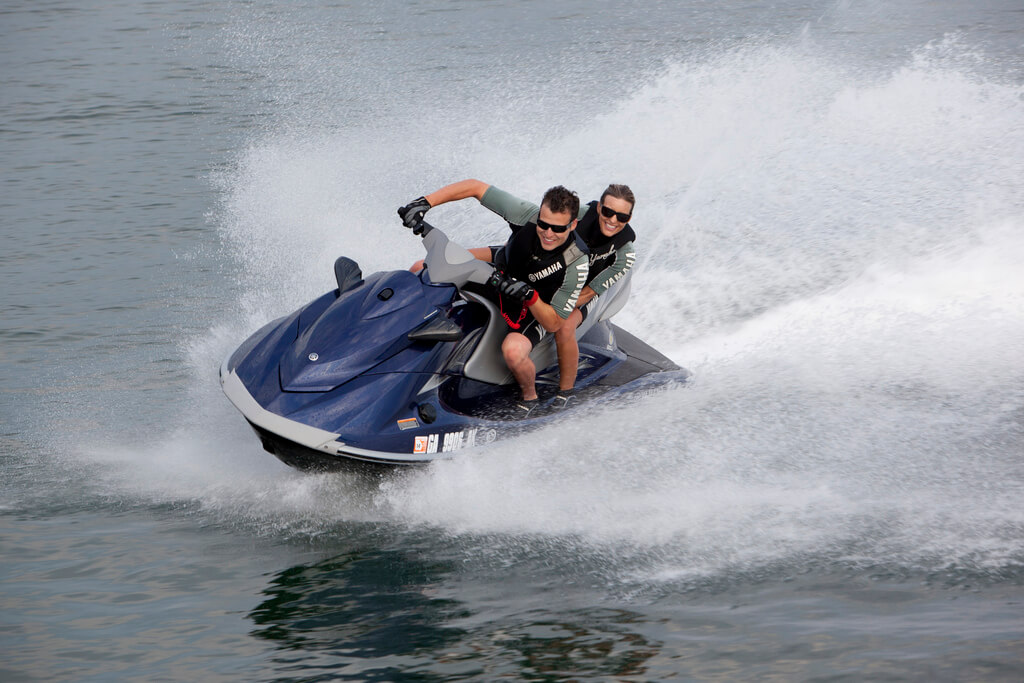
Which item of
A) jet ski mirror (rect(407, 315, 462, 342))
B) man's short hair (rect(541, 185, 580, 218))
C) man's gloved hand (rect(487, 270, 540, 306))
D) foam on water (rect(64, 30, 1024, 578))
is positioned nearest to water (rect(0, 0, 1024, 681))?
foam on water (rect(64, 30, 1024, 578))

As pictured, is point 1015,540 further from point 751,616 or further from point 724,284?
point 724,284

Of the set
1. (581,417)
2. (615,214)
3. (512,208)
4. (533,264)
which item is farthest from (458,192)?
(581,417)

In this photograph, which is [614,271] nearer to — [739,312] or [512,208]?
[512,208]

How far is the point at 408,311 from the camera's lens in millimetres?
5270

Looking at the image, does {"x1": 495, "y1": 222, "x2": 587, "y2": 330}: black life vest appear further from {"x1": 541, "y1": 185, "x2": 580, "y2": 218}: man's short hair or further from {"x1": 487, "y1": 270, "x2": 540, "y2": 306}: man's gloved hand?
{"x1": 487, "y1": 270, "x2": 540, "y2": 306}: man's gloved hand

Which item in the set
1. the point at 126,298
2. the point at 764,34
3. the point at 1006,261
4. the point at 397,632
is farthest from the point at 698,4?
the point at 397,632

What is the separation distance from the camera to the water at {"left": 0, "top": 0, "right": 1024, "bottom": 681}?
434 cm

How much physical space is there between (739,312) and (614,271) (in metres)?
2.82

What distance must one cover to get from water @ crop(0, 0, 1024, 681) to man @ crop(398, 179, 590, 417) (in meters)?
0.51

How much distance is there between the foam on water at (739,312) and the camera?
527 cm

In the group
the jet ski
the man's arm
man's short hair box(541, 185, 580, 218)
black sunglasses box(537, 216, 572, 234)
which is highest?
the man's arm

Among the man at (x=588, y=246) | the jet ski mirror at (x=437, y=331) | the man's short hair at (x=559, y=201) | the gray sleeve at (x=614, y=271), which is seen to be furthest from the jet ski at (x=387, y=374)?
the gray sleeve at (x=614, y=271)

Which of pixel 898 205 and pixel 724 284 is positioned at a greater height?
pixel 898 205

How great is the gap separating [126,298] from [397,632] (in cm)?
563
